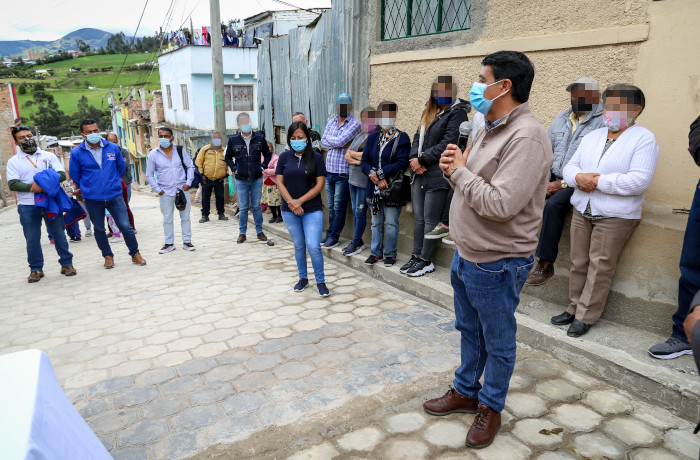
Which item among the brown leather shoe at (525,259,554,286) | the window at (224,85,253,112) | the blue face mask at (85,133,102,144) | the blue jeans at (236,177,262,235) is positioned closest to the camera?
the brown leather shoe at (525,259,554,286)

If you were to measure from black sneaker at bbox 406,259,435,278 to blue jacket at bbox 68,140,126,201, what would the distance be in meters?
4.36

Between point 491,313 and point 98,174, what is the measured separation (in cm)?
585

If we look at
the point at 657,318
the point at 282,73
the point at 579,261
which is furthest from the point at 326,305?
the point at 282,73

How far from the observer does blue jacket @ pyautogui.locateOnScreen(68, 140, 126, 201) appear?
621 cm

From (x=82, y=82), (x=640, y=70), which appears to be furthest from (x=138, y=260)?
(x=82, y=82)

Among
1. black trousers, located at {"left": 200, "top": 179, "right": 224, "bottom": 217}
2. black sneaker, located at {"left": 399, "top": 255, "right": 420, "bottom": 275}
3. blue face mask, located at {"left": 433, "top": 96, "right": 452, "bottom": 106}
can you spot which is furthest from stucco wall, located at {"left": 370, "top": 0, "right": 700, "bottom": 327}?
black trousers, located at {"left": 200, "top": 179, "right": 224, "bottom": 217}

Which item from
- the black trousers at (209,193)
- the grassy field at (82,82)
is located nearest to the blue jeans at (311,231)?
the black trousers at (209,193)

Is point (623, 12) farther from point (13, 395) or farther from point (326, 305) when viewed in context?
point (13, 395)

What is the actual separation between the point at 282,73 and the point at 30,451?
8.70 m

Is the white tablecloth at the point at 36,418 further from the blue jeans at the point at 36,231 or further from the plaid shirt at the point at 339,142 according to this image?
the blue jeans at the point at 36,231

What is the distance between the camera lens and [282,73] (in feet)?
30.0

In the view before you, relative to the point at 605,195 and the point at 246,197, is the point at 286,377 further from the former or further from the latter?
the point at 246,197

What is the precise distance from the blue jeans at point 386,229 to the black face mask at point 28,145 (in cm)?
462

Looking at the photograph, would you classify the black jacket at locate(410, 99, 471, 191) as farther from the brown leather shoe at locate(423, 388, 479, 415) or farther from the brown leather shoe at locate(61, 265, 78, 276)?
the brown leather shoe at locate(61, 265, 78, 276)
